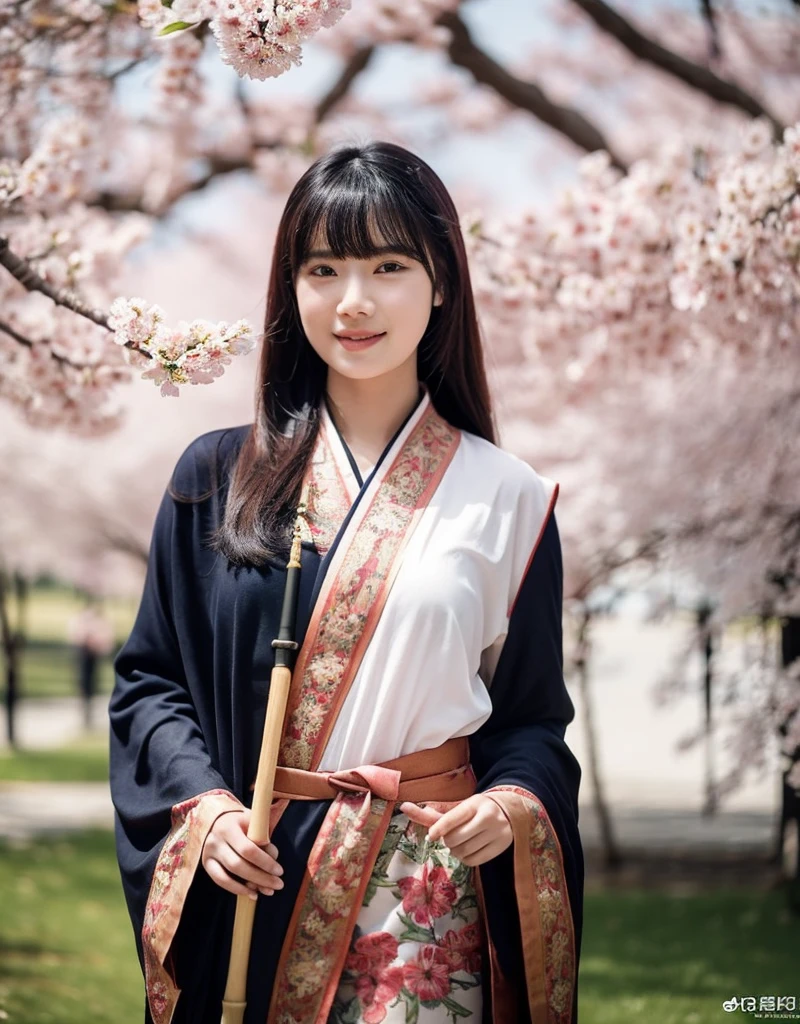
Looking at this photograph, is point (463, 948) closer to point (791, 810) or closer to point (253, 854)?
point (253, 854)

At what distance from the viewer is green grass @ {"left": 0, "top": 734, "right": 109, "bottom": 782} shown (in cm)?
1296

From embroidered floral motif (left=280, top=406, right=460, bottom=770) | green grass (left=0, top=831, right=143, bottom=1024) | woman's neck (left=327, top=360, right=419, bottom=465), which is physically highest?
woman's neck (left=327, top=360, right=419, bottom=465)

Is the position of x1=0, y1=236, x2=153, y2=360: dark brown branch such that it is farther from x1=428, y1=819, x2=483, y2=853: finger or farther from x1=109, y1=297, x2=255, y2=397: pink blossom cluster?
x1=428, y1=819, x2=483, y2=853: finger

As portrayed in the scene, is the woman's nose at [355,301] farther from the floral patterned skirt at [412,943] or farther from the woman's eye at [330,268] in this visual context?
the floral patterned skirt at [412,943]

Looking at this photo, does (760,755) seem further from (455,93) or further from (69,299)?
(455,93)

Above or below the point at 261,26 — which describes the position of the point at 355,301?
below

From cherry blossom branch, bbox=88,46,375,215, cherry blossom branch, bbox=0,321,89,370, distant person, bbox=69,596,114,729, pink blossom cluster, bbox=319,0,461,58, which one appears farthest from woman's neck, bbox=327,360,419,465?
distant person, bbox=69,596,114,729

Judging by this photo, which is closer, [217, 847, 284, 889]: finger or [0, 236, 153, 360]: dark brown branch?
[217, 847, 284, 889]: finger

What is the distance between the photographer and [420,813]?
2.02 metres

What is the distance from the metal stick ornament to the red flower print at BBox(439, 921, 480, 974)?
320 mm

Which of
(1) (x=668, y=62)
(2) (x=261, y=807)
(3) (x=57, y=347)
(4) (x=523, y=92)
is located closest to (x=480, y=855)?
(2) (x=261, y=807)

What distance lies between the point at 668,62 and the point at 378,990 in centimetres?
433

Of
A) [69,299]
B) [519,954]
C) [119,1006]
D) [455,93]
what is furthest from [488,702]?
[455,93]

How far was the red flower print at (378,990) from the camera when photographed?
6.52ft
